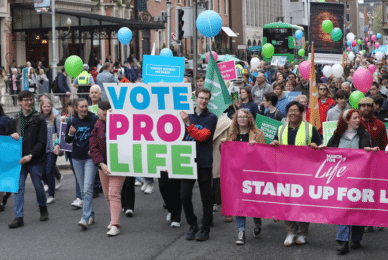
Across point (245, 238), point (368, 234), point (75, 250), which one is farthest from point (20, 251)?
point (368, 234)

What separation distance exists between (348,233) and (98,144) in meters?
3.21

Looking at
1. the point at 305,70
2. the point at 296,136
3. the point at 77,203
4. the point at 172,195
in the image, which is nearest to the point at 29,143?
the point at 77,203

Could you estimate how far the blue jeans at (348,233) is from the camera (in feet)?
22.7

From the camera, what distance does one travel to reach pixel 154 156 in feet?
25.1

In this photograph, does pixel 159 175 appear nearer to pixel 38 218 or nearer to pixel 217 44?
pixel 38 218

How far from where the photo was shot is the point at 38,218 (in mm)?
8930

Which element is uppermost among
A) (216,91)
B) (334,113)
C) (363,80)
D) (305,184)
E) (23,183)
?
(363,80)

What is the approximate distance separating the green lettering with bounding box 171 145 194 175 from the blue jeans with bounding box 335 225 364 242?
1.79 metres

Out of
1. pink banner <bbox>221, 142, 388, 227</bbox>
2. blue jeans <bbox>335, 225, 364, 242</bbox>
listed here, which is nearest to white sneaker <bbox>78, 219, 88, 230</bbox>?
pink banner <bbox>221, 142, 388, 227</bbox>

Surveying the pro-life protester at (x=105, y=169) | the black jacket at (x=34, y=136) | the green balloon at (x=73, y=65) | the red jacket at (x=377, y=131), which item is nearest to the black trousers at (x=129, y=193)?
→ the pro-life protester at (x=105, y=169)

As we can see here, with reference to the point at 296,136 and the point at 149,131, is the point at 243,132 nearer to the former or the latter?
the point at 296,136

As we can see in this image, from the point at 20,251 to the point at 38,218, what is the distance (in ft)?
5.65

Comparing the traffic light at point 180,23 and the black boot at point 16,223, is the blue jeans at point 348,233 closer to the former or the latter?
the black boot at point 16,223

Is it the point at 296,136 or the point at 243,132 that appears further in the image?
the point at 243,132
